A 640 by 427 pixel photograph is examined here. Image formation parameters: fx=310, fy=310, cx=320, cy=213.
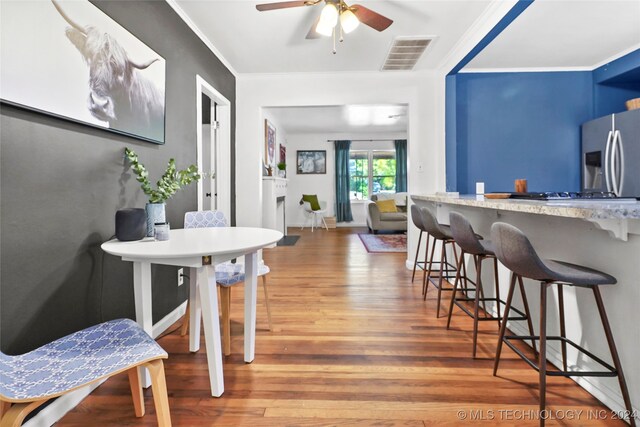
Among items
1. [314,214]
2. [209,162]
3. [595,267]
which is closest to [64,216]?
[595,267]

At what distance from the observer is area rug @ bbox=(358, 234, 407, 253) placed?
16.9 ft

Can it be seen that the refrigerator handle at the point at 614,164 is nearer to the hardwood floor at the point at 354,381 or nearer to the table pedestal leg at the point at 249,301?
the hardwood floor at the point at 354,381

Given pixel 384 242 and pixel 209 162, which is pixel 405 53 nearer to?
pixel 209 162

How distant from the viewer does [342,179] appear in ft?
27.0

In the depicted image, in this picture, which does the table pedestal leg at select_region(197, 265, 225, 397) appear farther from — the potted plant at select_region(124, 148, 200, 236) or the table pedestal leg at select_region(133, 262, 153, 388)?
the potted plant at select_region(124, 148, 200, 236)

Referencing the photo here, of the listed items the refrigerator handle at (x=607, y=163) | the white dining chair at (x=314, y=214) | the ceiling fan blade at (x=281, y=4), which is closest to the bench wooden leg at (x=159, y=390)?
the ceiling fan blade at (x=281, y=4)

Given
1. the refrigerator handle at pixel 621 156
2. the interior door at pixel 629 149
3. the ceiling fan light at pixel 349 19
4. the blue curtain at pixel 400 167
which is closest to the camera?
the ceiling fan light at pixel 349 19

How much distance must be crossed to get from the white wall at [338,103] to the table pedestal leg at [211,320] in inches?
108

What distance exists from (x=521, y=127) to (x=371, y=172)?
459 centimetres

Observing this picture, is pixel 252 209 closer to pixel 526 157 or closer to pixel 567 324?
pixel 567 324

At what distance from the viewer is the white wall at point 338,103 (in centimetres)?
393

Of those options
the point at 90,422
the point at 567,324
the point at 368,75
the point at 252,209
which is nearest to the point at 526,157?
the point at 368,75

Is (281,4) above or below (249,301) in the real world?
above

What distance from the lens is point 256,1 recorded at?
2.50 metres
